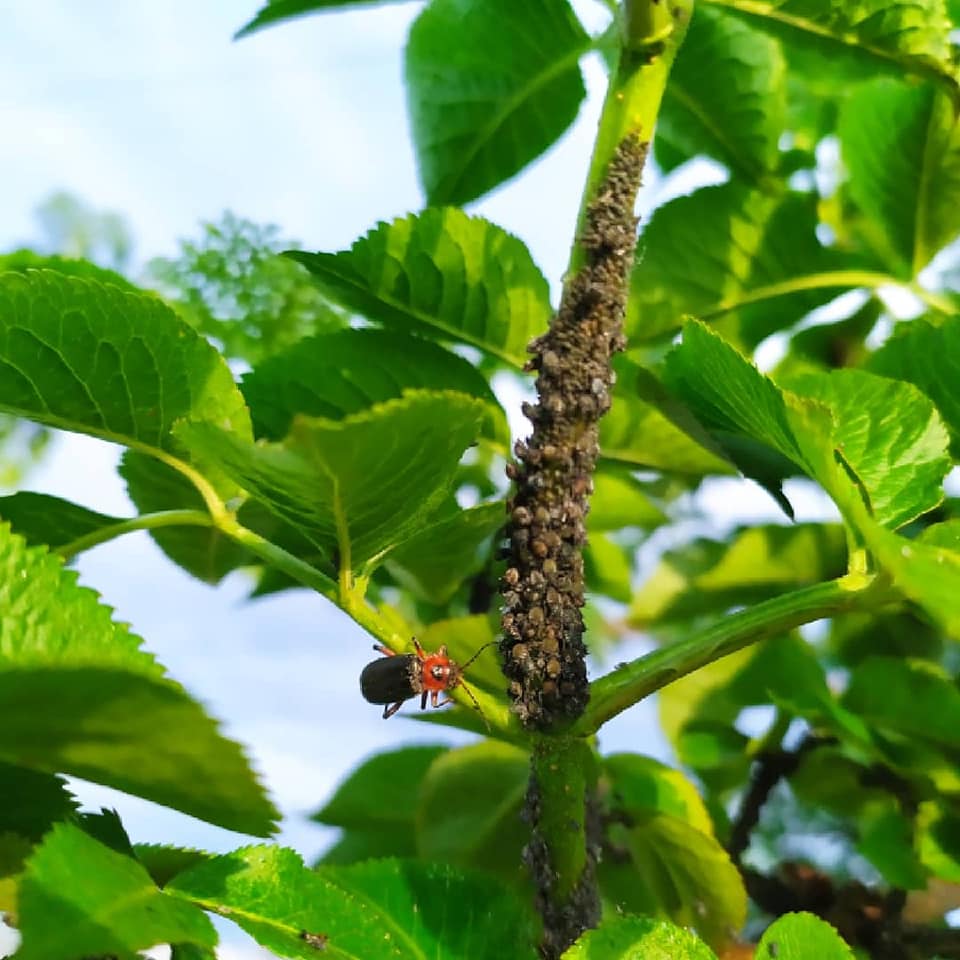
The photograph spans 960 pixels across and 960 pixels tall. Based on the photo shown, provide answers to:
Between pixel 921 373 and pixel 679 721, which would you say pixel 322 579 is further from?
pixel 679 721

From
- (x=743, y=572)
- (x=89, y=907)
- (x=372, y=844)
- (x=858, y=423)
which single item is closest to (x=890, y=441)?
(x=858, y=423)

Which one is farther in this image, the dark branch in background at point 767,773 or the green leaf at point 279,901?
the dark branch in background at point 767,773

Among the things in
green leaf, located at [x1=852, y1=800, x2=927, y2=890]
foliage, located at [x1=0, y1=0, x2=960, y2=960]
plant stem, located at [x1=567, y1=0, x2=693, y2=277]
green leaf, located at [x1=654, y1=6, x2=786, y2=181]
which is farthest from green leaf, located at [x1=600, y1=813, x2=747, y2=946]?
green leaf, located at [x1=654, y1=6, x2=786, y2=181]

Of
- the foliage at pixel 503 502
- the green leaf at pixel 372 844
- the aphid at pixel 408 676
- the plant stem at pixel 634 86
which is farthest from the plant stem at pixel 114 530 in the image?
the green leaf at pixel 372 844

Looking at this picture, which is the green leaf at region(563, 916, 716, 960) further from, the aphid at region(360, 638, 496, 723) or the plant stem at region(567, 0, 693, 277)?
the plant stem at region(567, 0, 693, 277)

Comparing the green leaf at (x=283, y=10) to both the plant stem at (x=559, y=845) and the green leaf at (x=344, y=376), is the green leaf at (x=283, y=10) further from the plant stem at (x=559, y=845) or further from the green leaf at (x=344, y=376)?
the plant stem at (x=559, y=845)

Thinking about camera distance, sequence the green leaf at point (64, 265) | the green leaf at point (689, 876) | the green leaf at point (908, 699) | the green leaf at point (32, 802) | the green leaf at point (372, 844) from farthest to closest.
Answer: the green leaf at point (372, 844)
the green leaf at point (908, 699)
the green leaf at point (689, 876)
the green leaf at point (64, 265)
the green leaf at point (32, 802)

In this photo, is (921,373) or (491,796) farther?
(491,796)

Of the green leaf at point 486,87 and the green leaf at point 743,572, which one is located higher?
the green leaf at point 486,87

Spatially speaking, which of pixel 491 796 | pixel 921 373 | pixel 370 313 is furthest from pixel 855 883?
pixel 370 313
